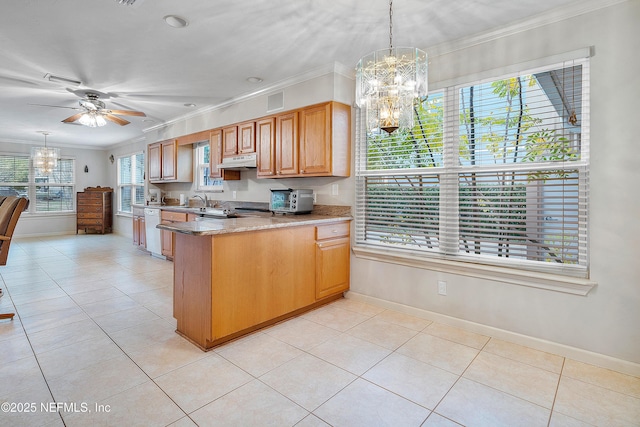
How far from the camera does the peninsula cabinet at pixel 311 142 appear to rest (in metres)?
3.40

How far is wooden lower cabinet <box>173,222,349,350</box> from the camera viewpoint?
7.84ft

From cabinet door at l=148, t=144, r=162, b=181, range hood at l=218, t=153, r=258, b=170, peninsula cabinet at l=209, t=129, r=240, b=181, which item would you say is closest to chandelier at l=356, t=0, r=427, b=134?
range hood at l=218, t=153, r=258, b=170

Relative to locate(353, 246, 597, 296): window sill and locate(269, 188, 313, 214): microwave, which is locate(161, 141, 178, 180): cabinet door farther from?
locate(353, 246, 597, 296): window sill

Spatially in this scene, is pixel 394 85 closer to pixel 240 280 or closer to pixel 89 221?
pixel 240 280

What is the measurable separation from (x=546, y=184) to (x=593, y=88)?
2.26 ft

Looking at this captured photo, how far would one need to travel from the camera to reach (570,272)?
92.0 inches

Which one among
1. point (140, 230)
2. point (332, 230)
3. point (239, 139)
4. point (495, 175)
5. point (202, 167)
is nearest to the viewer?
point (495, 175)

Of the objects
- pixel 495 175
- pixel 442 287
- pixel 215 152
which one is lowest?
pixel 442 287

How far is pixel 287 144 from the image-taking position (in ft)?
12.4

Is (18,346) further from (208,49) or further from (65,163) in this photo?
(65,163)

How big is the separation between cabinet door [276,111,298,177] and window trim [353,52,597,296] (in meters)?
0.71

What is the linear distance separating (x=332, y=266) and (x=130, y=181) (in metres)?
6.89

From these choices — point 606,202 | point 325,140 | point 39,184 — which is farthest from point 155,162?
point 606,202

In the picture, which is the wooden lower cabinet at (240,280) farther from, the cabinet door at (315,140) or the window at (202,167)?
the window at (202,167)
